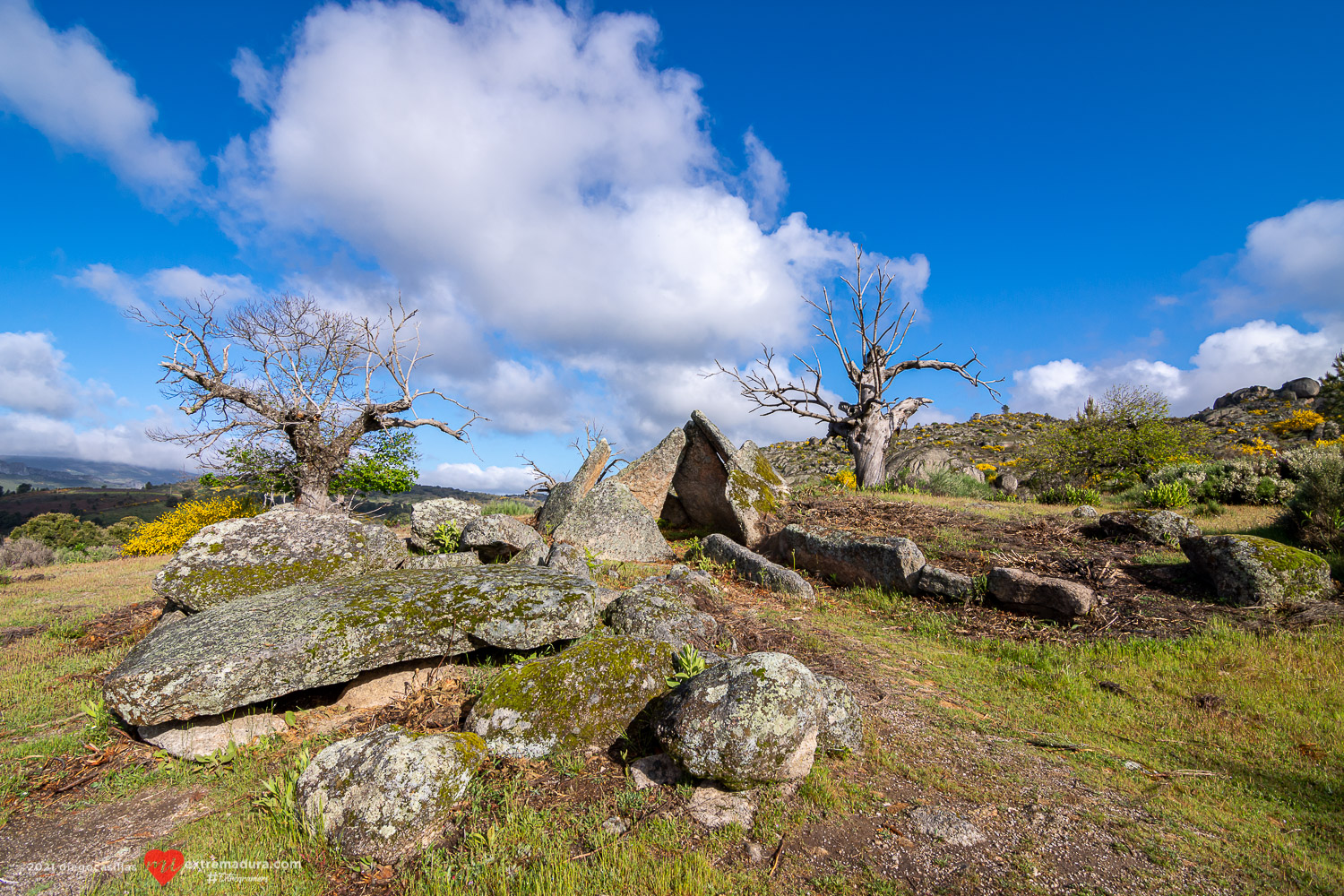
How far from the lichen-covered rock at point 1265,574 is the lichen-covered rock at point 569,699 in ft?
27.6

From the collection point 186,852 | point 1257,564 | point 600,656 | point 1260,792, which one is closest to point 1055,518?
point 1257,564

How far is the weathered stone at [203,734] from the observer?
15.5 ft

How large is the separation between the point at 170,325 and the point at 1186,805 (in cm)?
2224

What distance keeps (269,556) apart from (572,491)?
7.42 meters

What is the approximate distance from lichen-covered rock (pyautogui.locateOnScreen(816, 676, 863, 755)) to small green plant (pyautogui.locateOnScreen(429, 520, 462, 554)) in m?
8.01

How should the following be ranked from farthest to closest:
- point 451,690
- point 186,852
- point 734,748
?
point 451,690, point 734,748, point 186,852

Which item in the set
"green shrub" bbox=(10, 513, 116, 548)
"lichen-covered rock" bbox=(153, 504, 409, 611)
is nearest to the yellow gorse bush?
"green shrub" bbox=(10, 513, 116, 548)

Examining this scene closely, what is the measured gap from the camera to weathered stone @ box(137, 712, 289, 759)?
473cm

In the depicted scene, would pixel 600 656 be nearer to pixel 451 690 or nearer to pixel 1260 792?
pixel 451 690

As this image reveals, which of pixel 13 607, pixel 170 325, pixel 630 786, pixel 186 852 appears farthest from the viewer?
pixel 170 325

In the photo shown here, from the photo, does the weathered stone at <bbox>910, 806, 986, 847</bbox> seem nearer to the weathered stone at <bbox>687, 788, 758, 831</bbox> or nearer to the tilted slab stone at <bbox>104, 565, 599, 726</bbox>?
the weathered stone at <bbox>687, 788, 758, 831</bbox>

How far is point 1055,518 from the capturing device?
12383 millimetres

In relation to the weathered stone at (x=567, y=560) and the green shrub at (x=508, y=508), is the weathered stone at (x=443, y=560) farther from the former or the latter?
the green shrub at (x=508, y=508)

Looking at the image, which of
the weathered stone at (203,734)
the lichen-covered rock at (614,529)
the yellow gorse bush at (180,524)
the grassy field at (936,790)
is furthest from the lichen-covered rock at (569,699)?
the yellow gorse bush at (180,524)
